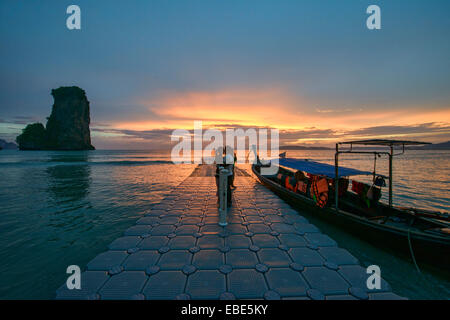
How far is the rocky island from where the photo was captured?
293 feet

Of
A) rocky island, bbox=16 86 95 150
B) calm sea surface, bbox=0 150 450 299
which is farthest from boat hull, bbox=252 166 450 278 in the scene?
rocky island, bbox=16 86 95 150

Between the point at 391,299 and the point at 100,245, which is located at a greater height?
the point at 391,299

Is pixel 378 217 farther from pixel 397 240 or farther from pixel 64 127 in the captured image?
pixel 64 127

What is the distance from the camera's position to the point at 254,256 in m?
3.72

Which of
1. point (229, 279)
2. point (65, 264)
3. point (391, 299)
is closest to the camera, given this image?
point (391, 299)

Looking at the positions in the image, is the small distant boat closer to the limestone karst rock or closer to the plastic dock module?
the plastic dock module

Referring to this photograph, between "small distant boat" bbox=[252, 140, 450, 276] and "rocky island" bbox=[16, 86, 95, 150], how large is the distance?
11793cm

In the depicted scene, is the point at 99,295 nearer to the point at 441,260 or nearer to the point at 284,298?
the point at 284,298

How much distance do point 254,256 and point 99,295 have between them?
285cm

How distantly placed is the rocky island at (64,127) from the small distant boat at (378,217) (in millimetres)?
117925

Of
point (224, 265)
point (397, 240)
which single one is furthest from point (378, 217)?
point (224, 265)

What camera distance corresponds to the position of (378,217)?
5.21 meters
